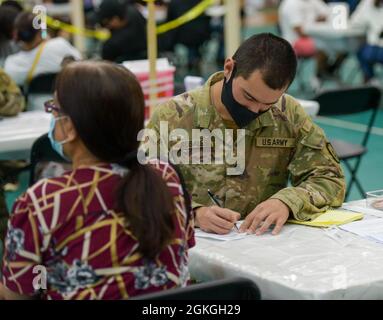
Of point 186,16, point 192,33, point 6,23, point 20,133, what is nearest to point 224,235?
point 20,133

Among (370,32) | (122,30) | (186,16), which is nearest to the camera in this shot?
(122,30)

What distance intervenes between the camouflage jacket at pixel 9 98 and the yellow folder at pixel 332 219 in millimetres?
2260

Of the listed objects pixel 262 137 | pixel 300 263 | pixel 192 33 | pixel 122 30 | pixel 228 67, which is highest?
pixel 228 67

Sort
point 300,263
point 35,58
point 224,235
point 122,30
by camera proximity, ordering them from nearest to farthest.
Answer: point 300,263
point 224,235
point 35,58
point 122,30

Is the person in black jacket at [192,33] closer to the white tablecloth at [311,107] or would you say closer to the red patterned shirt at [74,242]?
the white tablecloth at [311,107]

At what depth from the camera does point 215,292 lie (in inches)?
64.0

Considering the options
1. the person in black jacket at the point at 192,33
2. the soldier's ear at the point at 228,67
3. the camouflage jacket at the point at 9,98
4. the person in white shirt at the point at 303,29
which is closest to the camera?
the soldier's ear at the point at 228,67

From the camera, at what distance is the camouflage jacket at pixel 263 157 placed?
256 cm

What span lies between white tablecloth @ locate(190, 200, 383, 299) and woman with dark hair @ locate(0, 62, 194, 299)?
1.19ft

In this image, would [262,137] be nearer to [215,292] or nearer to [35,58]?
[215,292]

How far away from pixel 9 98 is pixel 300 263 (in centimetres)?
258

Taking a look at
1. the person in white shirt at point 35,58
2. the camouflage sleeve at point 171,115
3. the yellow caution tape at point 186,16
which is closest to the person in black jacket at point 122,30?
the yellow caution tape at point 186,16
